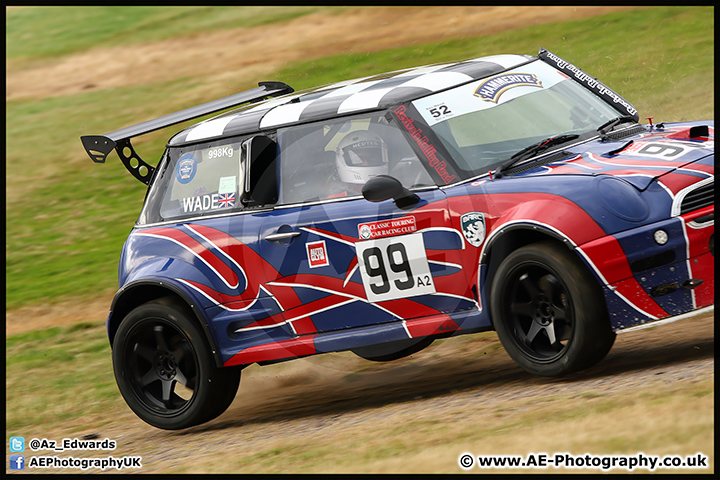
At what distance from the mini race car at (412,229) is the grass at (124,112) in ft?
20.0

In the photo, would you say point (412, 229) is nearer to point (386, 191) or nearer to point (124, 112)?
point (386, 191)

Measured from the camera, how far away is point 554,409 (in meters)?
5.13

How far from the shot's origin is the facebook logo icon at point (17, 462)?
705 centimetres

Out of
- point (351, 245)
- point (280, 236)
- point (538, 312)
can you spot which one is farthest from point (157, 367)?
point (538, 312)

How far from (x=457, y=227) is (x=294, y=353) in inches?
61.1

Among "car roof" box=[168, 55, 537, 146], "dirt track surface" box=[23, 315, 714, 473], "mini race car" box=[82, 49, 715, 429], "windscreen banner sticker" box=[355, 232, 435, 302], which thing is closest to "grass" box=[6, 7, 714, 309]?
"dirt track surface" box=[23, 315, 714, 473]

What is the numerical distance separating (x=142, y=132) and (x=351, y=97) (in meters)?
2.13

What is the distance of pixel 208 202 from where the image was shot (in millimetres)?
7145

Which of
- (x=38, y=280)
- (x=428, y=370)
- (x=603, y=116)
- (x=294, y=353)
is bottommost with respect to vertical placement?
(x=38, y=280)

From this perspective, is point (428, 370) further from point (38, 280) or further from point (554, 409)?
point (38, 280)

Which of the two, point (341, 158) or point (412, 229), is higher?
point (341, 158)

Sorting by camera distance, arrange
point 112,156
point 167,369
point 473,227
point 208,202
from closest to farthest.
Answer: point 473,227 < point 208,202 < point 167,369 < point 112,156
